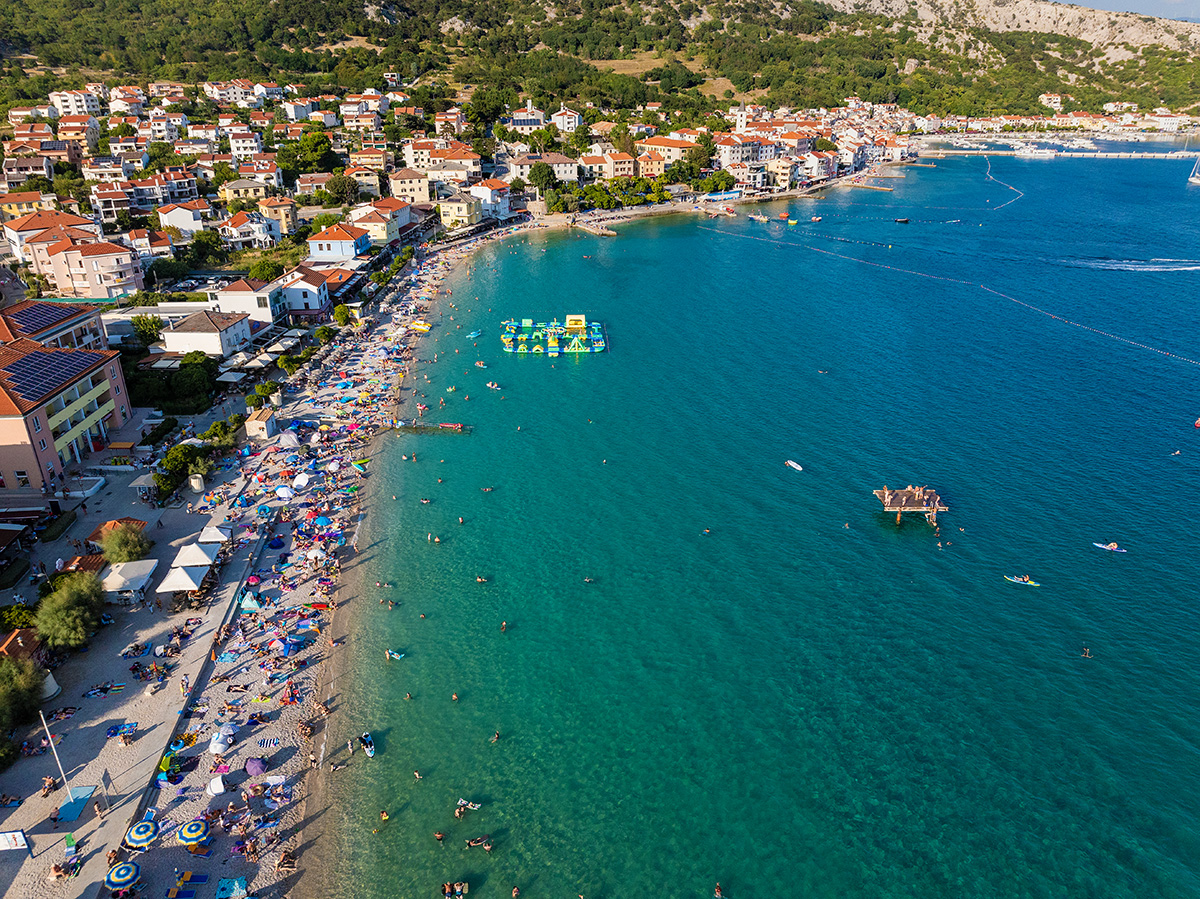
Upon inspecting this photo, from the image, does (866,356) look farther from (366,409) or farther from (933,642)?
(366,409)

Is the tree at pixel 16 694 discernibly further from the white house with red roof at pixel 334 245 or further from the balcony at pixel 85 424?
the white house with red roof at pixel 334 245

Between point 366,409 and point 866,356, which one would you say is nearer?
point 366,409

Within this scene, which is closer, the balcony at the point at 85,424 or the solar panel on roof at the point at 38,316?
the balcony at the point at 85,424

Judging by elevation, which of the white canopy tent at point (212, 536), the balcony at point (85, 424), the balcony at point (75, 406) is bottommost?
the white canopy tent at point (212, 536)

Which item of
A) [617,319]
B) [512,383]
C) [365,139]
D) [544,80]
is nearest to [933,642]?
[512,383]

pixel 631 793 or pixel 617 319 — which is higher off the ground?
pixel 617 319

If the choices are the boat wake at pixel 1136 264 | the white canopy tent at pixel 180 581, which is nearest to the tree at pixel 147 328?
the white canopy tent at pixel 180 581

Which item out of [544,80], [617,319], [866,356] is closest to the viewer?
[866,356]
